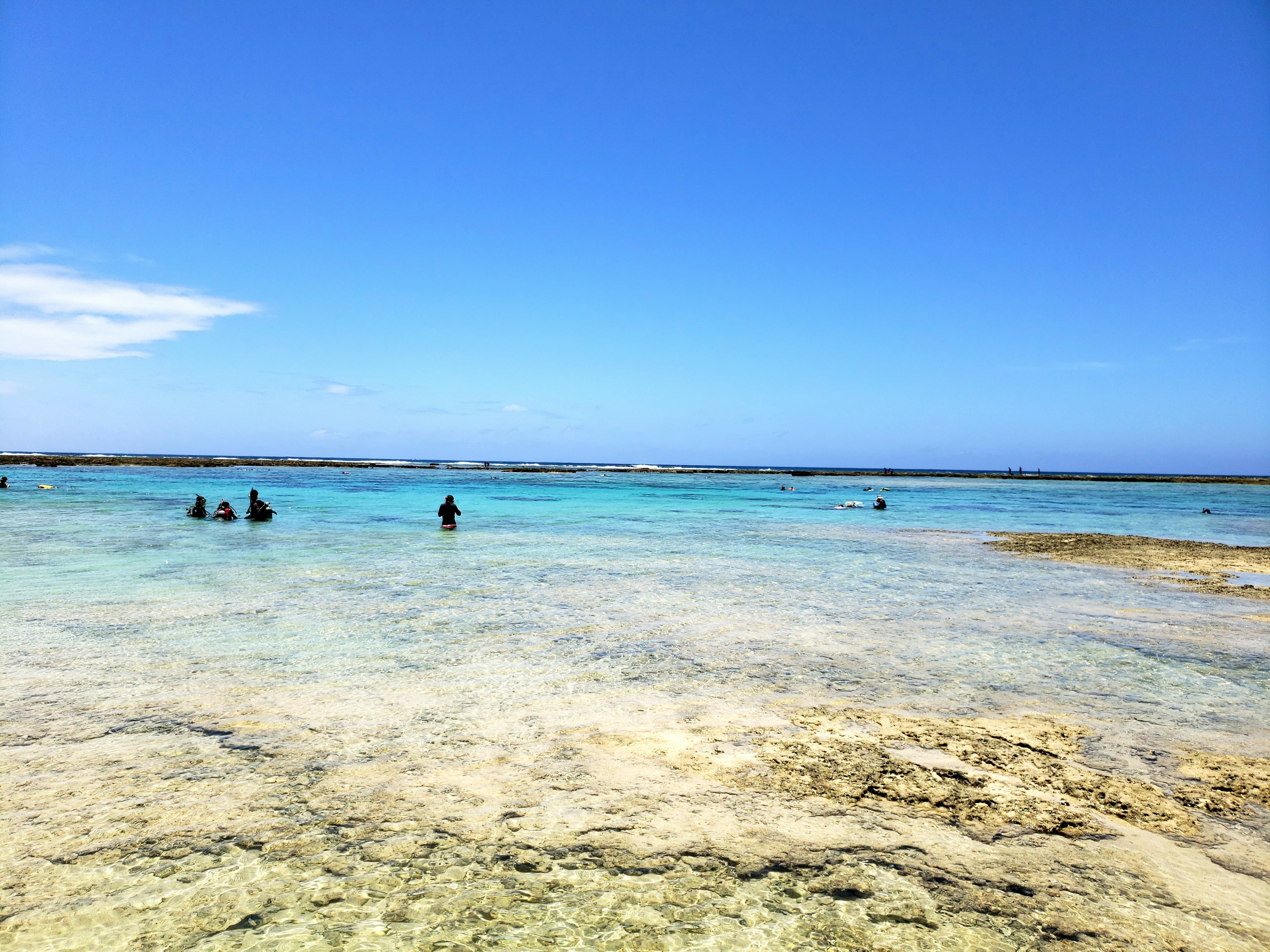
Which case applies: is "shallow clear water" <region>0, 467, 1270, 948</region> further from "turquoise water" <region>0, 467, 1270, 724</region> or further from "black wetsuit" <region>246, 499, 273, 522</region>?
"black wetsuit" <region>246, 499, 273, 522</region>

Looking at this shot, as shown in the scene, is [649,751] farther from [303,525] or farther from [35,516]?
[35,516]

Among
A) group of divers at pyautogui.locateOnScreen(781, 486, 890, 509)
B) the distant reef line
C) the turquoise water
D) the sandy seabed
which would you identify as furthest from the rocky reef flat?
the distant reef line

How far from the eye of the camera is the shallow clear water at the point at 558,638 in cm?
669

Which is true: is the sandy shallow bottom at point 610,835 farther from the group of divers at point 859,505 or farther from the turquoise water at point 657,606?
the group of divers at point 859,505

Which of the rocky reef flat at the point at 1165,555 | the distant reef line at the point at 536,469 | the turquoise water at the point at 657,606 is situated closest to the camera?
the turquoise water at the point at 657,606

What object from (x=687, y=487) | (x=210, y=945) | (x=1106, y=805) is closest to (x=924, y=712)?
(x=1106, y=805)

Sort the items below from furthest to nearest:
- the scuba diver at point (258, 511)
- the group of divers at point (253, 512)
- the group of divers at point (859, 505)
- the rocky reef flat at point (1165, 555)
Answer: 1. the group of divers at point (859, 505)
2. the scuba diver at point (258, 511)
3. the group of divers at point (253, 512)
4. the rocky reef flat at point (1165, 555)

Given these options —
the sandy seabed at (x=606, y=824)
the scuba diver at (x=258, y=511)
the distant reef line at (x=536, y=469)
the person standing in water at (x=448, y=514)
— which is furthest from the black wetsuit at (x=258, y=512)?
the distant reef line at (x=536, y=469)

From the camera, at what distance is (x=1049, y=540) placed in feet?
82.5

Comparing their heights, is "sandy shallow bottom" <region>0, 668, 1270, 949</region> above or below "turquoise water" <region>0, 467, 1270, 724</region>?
above

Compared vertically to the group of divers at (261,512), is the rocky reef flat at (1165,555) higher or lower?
lower

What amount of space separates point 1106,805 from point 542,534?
21.5 metres

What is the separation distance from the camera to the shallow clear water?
21.9 ft

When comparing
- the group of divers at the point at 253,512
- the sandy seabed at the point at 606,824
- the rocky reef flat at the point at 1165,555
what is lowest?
the rocky reef flat at the point at 1165,555
